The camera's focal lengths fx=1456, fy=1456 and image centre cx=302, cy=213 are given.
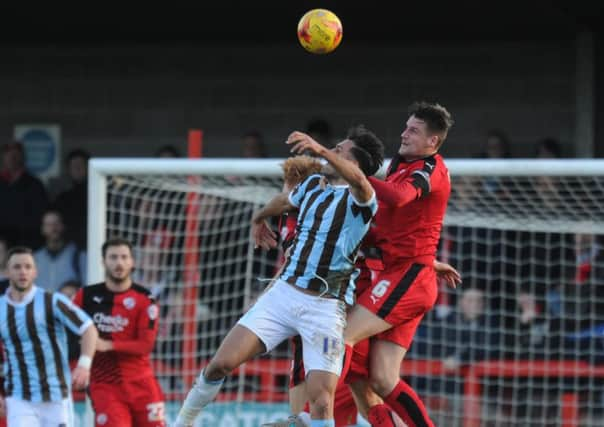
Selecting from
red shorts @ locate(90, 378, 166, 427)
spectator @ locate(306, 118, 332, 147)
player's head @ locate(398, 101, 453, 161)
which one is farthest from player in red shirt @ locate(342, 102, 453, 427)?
spectator @ locate(306, 118, 332, 147)

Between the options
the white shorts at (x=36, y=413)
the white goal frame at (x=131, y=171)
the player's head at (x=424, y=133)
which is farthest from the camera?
the white goal frame at (x=131, y=171)

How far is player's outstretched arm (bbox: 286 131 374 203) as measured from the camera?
6820mm

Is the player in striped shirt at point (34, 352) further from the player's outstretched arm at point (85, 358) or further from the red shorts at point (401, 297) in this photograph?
the red shorts at point (401, 297)

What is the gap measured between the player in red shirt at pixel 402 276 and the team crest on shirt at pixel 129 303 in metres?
2.39

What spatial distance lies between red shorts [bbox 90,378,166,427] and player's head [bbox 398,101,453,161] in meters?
2.86

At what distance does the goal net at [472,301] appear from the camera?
10859 millimetres

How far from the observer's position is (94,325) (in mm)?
9508

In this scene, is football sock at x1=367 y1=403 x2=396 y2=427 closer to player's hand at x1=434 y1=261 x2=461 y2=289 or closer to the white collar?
player's hand at x1=434 y1=261 x2=461 y2=289

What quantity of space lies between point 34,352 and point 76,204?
3316mm

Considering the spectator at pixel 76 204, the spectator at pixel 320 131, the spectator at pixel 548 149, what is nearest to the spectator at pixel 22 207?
the spectator at pixel 76 204

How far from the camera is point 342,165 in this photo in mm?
6992

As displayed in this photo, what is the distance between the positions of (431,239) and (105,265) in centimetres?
277

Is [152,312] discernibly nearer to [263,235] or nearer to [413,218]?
[263,235]

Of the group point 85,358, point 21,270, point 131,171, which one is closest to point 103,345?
point 85,358
